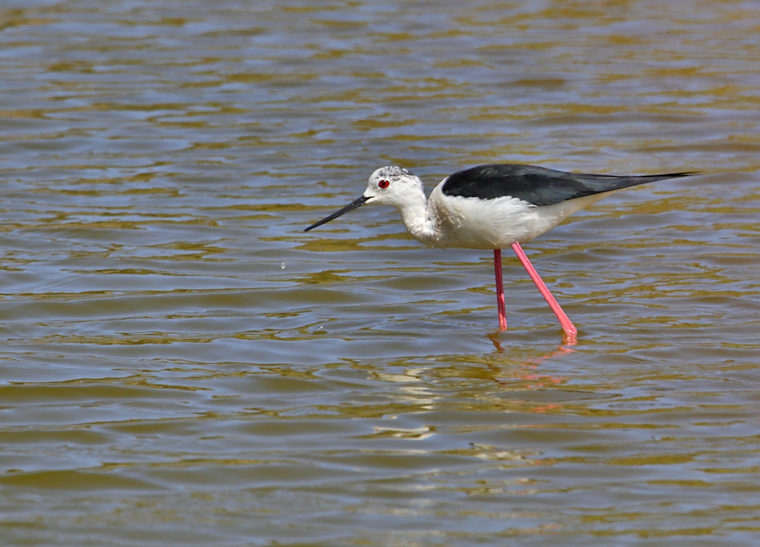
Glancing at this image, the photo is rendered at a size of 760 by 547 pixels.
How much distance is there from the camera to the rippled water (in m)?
5.36

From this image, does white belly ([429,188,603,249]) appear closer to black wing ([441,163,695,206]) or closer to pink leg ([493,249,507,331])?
black wing ([441,163,695,206])

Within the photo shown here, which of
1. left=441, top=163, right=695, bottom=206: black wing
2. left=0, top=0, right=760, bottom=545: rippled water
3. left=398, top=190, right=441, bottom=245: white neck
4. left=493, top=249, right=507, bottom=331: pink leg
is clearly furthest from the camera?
left=398, top=190, right=441, bottom=245: white neck

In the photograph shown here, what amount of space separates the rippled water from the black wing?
81 centimetres

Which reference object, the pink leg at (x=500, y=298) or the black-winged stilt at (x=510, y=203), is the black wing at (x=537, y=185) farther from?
the pink leg at (x=500, y=298)

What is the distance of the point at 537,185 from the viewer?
754cm

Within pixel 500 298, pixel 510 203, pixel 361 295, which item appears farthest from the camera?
pixel 361 295

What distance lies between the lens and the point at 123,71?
14750 mm

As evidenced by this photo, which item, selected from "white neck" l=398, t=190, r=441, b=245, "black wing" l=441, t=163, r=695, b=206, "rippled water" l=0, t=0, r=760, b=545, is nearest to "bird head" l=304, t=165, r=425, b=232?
"white neck" l=398, t=190, r=441, b=245

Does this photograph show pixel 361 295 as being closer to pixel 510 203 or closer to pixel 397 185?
pixel 397 185

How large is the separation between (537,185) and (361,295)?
1.56 meters

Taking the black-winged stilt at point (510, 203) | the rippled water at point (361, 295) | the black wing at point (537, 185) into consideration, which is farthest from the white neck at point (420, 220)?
the rippled water at point (361, 295)

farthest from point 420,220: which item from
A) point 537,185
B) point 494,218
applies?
point 537,185

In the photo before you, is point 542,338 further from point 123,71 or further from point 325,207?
point 123,71

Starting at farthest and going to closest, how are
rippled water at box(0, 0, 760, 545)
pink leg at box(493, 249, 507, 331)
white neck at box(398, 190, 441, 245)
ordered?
1. white neck at box(398, 190, 441, 245)
2. pink leg at box(493, 249, 507, 331)
3. rippled water at box(0, 0, 760, 545)
